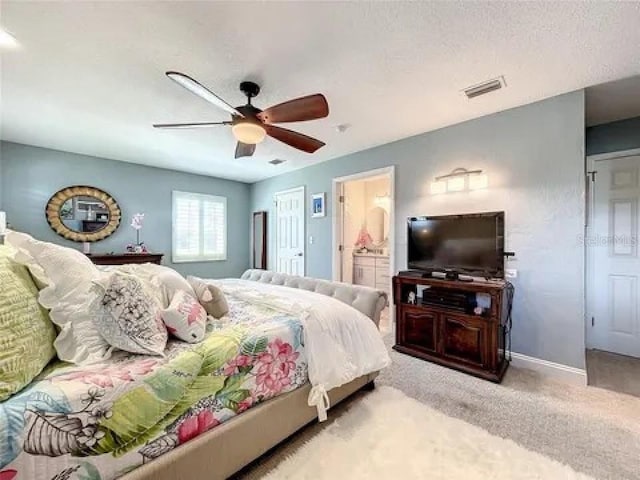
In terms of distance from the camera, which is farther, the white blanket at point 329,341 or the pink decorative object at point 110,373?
the white blanket at point 329,341

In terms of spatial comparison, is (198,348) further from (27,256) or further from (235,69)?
(235,69)

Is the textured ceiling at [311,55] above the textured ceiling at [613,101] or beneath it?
above

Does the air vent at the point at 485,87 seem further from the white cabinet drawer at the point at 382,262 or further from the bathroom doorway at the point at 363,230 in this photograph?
the white cabinet drawer at the point at 382,262

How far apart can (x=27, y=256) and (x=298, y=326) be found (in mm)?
1325

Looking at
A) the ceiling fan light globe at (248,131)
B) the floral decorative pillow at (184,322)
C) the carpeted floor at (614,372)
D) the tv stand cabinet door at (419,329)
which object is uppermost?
the ceiling fan light globe at (248,131)

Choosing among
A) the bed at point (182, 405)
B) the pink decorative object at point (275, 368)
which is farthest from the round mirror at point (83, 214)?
the pink decorative object at point (275, 368)

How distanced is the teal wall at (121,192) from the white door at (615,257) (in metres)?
5.64

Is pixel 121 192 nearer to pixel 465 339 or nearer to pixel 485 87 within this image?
pixel 485 87

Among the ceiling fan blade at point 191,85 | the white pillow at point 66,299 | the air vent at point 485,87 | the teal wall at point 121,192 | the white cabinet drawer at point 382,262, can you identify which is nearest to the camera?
the white pillow at point 66,299

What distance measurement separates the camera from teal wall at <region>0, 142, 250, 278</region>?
388 centimetres

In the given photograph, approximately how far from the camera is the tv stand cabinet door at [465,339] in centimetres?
250

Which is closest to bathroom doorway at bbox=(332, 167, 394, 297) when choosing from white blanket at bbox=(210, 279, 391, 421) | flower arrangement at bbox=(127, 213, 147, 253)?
white blanket at bbox=(210, 279, 391, 421)

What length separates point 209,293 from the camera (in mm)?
1824

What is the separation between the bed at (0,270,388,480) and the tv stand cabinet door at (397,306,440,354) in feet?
3.94
